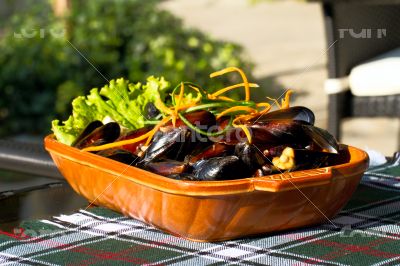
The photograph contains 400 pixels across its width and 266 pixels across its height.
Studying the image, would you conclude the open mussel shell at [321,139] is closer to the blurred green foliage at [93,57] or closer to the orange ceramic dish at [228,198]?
the orange ceramic dish at [228,198]

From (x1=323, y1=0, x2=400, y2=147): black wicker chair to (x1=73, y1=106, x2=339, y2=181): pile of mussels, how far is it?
7.00 ft

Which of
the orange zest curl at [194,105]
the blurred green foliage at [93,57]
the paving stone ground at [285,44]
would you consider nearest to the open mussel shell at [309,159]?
the orange zest curl at [194,105]

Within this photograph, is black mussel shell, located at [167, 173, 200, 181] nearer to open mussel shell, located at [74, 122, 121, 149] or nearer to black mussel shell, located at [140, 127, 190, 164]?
black mussel shell, located at [140, 127, 190, 164]

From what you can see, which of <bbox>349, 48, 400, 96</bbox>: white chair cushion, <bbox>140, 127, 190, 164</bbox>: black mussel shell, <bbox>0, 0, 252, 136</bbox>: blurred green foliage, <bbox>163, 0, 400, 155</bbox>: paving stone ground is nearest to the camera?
<bbox>140, 127, 190, 164</bbox>: black mussel shell

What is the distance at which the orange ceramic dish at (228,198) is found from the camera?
153 centimetres

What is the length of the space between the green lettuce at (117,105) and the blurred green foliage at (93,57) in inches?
125

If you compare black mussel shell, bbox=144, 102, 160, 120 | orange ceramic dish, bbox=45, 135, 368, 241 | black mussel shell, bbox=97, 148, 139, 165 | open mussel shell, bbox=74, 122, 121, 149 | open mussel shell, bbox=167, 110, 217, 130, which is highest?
open mussel shell, bbox=167, 110, 217, 130

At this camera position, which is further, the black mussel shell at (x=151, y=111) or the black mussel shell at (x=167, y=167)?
the black mussel shell at (x=151, y=111)

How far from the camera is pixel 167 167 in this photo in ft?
5.24

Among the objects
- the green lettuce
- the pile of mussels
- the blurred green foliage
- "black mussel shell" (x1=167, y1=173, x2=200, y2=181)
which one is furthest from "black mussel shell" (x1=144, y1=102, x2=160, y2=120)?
the blurred green foliage

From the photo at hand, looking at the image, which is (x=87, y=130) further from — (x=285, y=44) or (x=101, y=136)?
(x=285, y=44)

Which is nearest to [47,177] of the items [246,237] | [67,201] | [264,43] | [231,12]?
[67,201]

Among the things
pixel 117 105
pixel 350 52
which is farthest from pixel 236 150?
pixel 350 52

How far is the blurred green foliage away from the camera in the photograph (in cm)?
551
